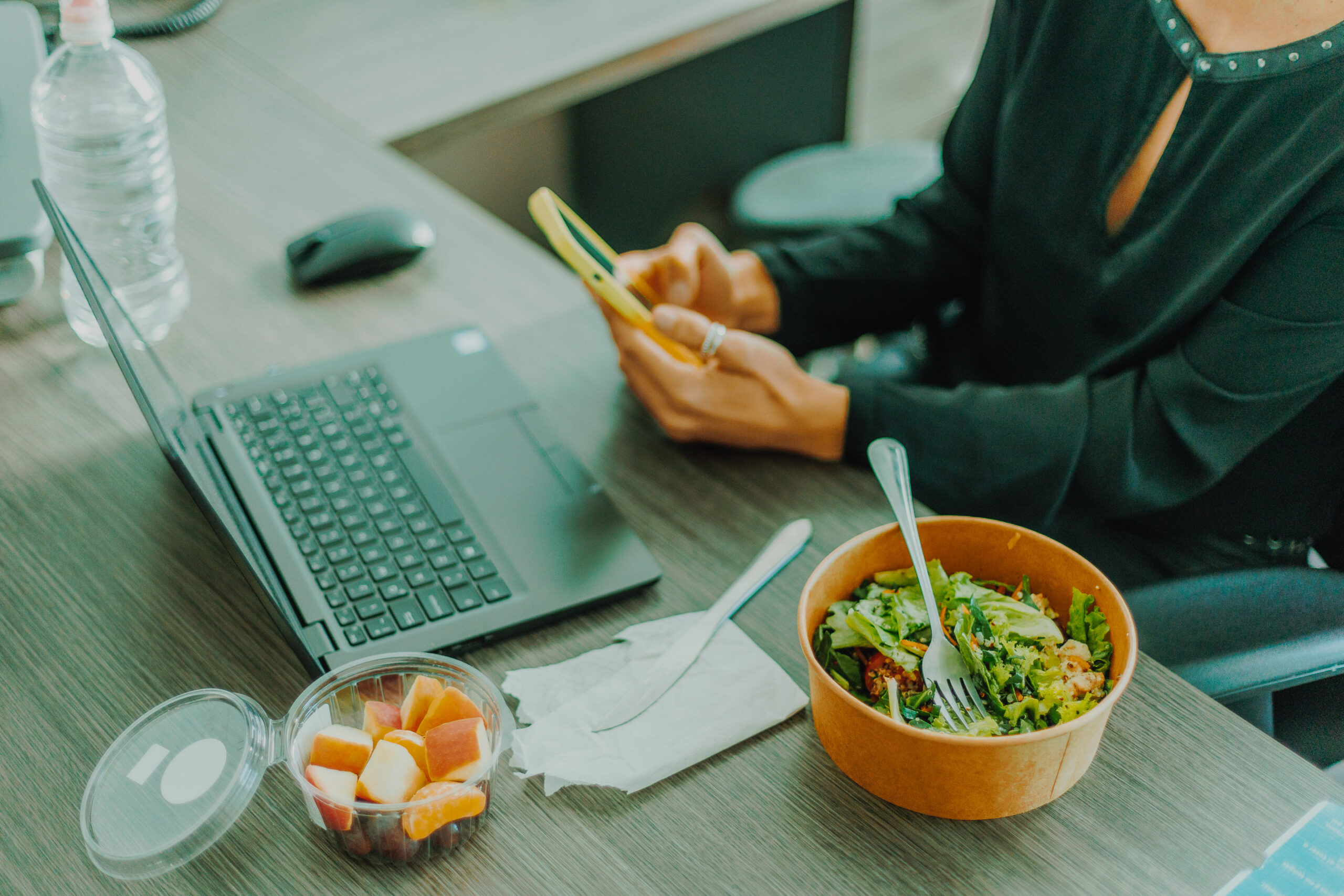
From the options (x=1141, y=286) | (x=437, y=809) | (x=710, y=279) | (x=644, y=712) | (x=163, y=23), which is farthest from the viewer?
(x=163, y=23)

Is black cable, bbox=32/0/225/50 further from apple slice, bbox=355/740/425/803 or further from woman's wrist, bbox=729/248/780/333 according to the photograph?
apple slice, bbox=355/740/425/803

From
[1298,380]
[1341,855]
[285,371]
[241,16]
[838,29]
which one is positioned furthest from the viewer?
[838,29]

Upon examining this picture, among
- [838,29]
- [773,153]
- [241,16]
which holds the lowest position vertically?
[773,153]

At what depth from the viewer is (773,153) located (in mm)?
2000

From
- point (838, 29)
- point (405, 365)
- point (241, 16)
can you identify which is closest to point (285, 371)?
point (405, 365)

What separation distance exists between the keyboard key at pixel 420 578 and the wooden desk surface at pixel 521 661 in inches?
2.6

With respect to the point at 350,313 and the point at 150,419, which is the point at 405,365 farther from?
the point at 150,419

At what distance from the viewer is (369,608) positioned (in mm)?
688

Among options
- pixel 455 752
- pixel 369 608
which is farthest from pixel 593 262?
pixel 455 752

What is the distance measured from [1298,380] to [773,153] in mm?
1345

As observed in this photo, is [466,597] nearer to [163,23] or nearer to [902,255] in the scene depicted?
[902,255]

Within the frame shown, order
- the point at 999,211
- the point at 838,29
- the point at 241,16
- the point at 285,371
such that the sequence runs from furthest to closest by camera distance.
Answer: the point at 838,29 < the point at 241,16 < the point at 999,211 < the point at 285,371

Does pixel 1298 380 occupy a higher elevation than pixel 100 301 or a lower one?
lower

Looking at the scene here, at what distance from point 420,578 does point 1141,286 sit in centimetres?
63
